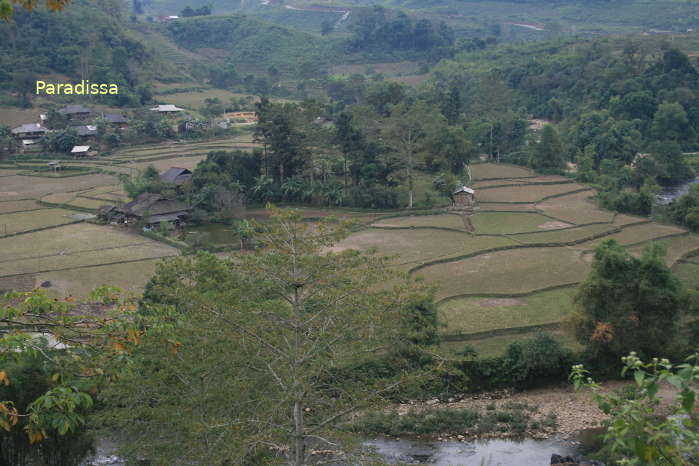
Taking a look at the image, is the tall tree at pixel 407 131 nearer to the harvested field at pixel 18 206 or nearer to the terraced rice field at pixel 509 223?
the terraced rice field at pixel 509 223

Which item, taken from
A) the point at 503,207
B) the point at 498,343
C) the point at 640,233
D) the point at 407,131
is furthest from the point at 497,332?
the point at 407,131

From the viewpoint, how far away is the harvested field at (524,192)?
3581 centimetres

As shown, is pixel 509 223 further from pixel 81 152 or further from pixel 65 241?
pixel 81 152

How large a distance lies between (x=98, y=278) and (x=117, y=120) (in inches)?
1144

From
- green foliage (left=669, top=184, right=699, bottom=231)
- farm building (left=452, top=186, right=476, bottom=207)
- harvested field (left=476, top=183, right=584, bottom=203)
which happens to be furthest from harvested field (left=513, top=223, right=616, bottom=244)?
farm building (left=452, top=186, right=476, bottom=207)

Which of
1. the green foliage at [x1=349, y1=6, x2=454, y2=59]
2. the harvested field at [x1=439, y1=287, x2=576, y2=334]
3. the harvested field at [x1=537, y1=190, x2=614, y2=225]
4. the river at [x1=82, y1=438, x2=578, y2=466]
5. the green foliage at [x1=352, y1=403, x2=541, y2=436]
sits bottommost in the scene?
the river at [x1=82, y1=438, x2=578, y2=466]

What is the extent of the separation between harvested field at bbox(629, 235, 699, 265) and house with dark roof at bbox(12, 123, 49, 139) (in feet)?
125

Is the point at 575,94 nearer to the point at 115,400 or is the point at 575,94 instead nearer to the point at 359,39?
the point at 359,39

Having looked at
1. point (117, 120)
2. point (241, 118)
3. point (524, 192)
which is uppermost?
point (117, 120)

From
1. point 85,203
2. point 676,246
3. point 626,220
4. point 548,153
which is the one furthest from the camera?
point 548,153

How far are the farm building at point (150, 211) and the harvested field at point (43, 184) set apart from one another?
679 cm

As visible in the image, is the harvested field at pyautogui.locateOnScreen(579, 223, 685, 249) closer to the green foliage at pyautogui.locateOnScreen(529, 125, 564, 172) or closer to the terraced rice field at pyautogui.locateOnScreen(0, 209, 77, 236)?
the green foliage at pyautogui.locateOnScreen(529, 125, 564, 172)

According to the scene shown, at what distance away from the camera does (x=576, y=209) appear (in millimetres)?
33531

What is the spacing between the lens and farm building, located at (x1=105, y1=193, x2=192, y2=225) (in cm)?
3177
